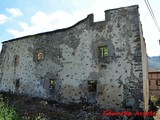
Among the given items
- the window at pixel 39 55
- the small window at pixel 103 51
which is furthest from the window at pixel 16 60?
the small window at pixel 103 51

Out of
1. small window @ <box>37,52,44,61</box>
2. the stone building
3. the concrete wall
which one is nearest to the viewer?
the stone building

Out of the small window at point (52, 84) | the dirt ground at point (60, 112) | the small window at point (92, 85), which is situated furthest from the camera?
the small window at point (52, 84)

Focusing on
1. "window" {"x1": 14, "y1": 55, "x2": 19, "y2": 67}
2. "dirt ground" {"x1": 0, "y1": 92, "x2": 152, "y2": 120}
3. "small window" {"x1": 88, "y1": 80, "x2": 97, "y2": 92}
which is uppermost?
"window" {"x1": 14, "y1": 55, "x2": 19, "y2": 67}

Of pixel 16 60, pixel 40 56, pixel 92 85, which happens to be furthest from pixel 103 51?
pixel 16 60

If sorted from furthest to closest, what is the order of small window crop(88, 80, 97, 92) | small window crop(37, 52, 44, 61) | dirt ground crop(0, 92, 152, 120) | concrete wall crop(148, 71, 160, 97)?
concrete wall crop(148, 71, 160, 97) → small window crop(37, 52, 44, 61) → small window crop(88, 80, 97, 92) → dirt ground crop(0, 92, 152, 120)

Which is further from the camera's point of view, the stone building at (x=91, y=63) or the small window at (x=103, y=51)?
the small window at (x=103, y=51)

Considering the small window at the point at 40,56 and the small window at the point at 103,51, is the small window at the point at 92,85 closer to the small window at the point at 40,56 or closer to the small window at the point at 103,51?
the small window at the point at 103,51

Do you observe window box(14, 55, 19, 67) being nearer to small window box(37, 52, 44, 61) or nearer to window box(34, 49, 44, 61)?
window box(34, 49, 44, 61)

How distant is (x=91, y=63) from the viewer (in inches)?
534

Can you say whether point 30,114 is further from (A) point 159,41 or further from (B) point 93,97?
(A) point 159,41

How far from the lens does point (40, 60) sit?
648 inches

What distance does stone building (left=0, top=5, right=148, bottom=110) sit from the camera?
12.1 metres

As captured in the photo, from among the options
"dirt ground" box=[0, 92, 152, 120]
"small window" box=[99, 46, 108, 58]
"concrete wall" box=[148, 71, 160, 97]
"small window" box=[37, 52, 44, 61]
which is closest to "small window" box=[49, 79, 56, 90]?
"dirt ground" box=[0, 92, 152, 120]

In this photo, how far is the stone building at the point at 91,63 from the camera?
1212cm
